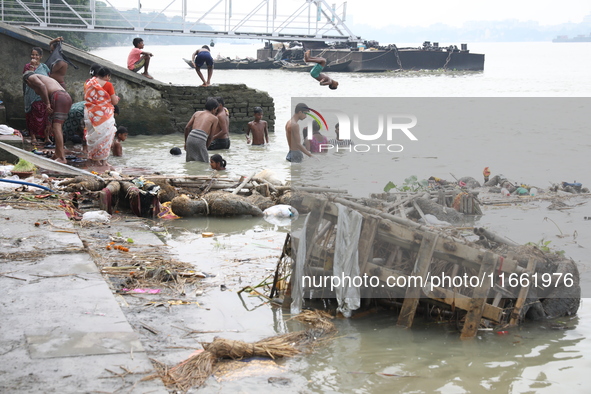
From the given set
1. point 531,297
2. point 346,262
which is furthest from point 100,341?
point 531,297

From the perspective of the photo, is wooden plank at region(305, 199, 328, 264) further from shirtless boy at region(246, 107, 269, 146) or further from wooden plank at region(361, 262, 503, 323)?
shirtless boy at region(246, 107, 269, 146)

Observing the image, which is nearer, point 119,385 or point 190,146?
point 119,385

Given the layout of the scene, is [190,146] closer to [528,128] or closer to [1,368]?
[1,368]

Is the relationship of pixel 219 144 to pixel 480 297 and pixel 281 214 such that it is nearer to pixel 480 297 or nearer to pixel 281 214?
pixel 281 214

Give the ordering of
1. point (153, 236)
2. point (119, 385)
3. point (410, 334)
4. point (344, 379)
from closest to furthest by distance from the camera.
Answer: point (119, 385) < point (344, 379) < point (410, 334) < point (153, 236)

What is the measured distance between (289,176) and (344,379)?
8.06m

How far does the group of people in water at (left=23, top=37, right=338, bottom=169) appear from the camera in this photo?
10.1 m

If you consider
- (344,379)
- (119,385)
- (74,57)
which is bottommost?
(344,379)

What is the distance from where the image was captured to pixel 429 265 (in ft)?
15.0

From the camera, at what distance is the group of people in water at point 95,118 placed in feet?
33.0

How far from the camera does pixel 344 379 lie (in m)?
3.90

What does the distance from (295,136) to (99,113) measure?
346cm

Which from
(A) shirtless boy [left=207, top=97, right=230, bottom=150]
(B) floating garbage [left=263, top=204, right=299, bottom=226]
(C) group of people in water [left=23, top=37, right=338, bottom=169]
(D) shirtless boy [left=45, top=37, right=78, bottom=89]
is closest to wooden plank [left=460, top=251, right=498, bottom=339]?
(B) floating garbage [left=263, top=204, right=299, bottom=226]

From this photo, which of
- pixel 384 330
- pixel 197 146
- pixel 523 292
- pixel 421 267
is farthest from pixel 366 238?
pixel 197 146
